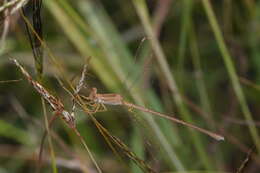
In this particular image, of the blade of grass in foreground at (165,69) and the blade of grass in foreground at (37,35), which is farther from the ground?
the blade of grass in foreground at (37,35)

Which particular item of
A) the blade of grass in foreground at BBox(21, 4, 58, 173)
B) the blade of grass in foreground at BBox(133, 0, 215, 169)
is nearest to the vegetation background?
the blade of grass in foreground at BBox(133, 0, 215, 169)

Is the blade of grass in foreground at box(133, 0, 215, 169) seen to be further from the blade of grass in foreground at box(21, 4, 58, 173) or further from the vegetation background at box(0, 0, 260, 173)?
the blade of grass in foreground at box(21, 4, 58, 173)

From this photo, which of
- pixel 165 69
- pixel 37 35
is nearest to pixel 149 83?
pixel 165 69

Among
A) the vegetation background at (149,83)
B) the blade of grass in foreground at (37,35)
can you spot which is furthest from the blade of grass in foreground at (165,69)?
the blade of grass in foreground at (37,35)

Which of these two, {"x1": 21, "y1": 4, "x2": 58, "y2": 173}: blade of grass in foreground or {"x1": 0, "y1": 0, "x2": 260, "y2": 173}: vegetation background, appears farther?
{"x1": 0, "y1": 0, "x2": 260, "y2": 173}: vegetation background

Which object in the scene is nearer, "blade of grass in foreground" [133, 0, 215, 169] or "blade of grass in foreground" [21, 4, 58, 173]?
"blade of grass in foreground" [21, 4, 58, 173]

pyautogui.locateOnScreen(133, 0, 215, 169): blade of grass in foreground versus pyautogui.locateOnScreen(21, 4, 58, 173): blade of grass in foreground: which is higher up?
pyautogui.locateOnScreen(21, 4, 58, 173): blade of grass in foreground

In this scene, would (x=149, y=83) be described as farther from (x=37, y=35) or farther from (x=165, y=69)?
(x=37, y=35)

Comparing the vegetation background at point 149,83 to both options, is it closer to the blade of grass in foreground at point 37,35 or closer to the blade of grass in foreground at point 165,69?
the blade of grass in foreground at point 165,69

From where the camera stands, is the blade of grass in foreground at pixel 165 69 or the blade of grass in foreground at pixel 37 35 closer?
the blade of grass in foreground at pixel 37 35

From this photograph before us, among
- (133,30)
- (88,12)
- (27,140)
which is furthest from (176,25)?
(27,140)
